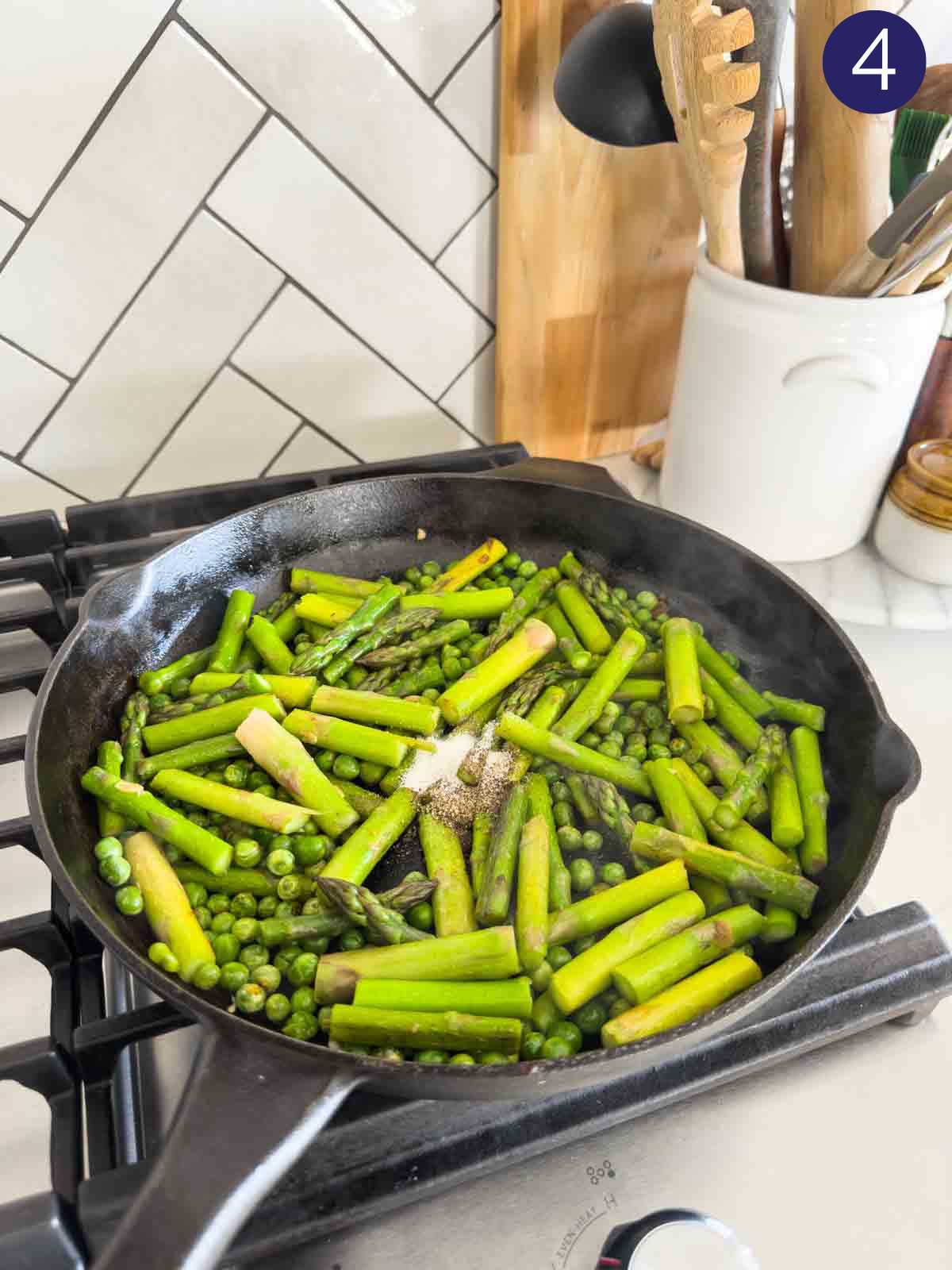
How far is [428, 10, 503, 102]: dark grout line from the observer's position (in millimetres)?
1602

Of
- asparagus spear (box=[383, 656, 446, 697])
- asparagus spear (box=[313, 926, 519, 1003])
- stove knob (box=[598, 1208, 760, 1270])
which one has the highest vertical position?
asparagus spear (box=[313, 926, 519, 1003])

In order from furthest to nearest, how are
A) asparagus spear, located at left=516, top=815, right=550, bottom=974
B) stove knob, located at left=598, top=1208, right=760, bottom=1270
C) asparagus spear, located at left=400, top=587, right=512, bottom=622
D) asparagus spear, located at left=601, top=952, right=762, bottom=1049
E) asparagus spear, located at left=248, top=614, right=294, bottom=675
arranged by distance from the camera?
asparagus spear, located at left=400, top=587, right=512, bottom=622 < asparagus spear, located at left=248, top=614, right=294, bottom=675 < asparagus spear, located at left=516, top=815, right=550, bottom=974 < asparagus spear, located at left=601, top=952, right=762, bottom=1049 < stove knob, located at left=598, top=1208, right=760, bottom=1270

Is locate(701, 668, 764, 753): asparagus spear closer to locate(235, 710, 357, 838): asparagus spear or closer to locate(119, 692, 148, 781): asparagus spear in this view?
locate(235, 710, 357, 838): asparagus spear

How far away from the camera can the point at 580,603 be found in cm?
164

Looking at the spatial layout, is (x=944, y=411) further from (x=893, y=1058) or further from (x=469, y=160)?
(x=893, y=1058)

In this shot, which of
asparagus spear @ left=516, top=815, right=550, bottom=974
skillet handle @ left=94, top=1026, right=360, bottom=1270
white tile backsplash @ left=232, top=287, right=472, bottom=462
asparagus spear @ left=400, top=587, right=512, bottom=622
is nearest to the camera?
skillet handle @ left=94, top=1026, right=360, bottom=1270

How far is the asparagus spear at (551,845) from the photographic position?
3.91 feet

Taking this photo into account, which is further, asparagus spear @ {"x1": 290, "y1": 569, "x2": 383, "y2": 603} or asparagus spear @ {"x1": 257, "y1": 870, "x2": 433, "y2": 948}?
asparagus spear @ {"x1": 290, "y1": 569, "x2": 383, "y2": 603}

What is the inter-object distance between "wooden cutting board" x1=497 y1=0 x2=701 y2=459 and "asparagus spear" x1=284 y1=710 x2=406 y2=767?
97cm

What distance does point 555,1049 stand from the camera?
103 centimetres

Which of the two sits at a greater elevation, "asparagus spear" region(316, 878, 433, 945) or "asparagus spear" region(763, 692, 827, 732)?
"asparagus spear" region(316, 878, 433, 945)

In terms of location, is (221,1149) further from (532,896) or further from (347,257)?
(347,257)

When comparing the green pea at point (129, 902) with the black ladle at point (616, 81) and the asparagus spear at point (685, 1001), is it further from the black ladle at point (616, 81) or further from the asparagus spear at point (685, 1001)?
the black ladle at point (616, 81)

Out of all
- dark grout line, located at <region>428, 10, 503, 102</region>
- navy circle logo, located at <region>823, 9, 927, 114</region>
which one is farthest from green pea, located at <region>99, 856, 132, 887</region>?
navy circle logo, located at <region>823, 9, 927, 114</region>
